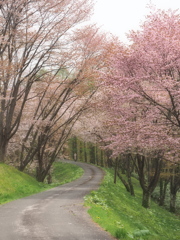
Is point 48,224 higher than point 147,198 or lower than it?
higher

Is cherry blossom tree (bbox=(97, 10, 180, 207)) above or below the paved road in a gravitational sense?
above

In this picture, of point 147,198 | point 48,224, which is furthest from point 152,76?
point 147,198

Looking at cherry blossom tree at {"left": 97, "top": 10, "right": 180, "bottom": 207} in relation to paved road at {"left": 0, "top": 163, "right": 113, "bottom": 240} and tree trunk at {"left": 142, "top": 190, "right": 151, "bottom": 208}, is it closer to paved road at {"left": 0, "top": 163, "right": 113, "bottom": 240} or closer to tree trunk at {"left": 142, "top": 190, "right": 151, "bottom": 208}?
paved road at {"left": 0, "top": 163, "right": 113, "bottom": 240}

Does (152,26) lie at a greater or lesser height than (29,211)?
greater

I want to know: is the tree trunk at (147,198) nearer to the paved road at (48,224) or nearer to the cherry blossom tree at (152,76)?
the cherry blossom tree at (152,76)

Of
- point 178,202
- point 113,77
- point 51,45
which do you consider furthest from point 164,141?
point 178,202

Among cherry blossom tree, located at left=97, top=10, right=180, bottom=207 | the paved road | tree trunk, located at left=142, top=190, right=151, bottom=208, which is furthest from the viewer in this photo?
tree trunk, located at left=142, top=190, right=151, bottom=208

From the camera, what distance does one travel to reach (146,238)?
934 cm

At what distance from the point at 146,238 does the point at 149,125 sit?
21.3ft

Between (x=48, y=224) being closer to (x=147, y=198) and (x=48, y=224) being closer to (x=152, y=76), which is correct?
(x=152, y=76)

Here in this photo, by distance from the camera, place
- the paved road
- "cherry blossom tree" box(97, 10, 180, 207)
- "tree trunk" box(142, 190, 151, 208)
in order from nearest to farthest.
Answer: the paved road
"cherry blossom tree" box(97, 10, 180, 207)
"tree trunk" box(142, 190, 151, 208)

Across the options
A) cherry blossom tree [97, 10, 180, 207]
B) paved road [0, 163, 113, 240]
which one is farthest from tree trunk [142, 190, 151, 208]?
paved road [0, 163, 113, 240]

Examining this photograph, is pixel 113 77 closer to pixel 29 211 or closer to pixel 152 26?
pixel 152 26

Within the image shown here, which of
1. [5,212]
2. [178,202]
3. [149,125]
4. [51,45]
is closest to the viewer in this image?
[5,212]
